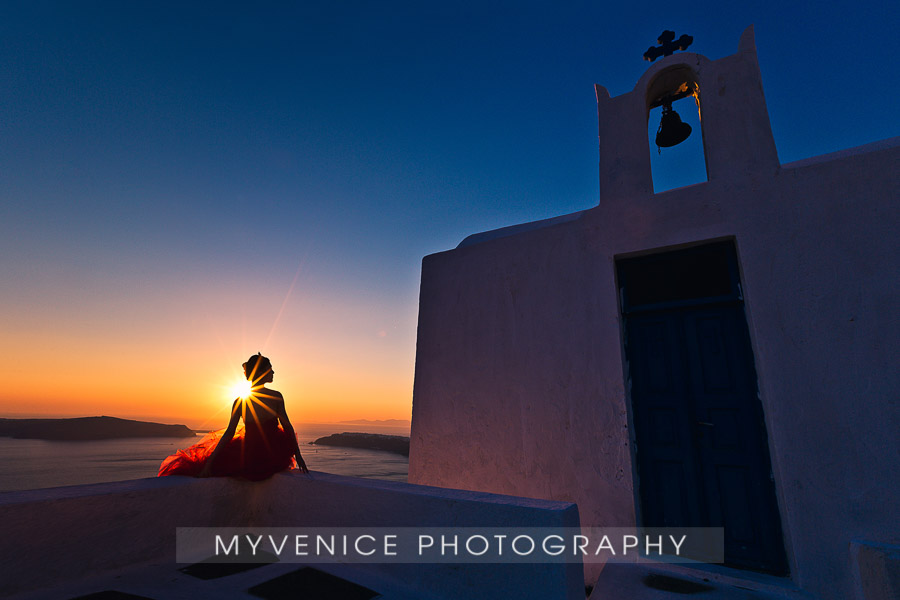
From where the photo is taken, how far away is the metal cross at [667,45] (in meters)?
4.79

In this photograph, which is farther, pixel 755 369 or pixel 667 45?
pixel 667 45

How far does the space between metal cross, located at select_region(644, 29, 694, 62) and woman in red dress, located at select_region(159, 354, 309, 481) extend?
546 centimetres

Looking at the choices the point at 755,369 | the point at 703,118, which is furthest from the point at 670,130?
the point at 755,369

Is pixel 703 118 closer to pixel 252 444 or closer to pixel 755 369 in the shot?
pixel 755 369

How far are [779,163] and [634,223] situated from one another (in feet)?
4.49

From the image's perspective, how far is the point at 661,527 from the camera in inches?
152

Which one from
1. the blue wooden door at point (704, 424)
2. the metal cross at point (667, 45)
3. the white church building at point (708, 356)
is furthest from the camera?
the metal cross at point (667, 45)

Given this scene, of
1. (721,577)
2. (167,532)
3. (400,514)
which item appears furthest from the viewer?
(721,577)

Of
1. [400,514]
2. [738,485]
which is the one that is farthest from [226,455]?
[738,485]

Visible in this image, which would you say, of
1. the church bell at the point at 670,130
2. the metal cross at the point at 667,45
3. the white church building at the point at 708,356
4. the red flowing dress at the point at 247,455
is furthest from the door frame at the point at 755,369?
→ the red flowing dress at the point at 247,455

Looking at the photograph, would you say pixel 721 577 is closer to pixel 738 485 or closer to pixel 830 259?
pixel 738 485

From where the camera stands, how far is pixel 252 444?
3.56 m

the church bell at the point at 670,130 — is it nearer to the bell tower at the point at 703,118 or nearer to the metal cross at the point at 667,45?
the bell tower at the point at 703,118

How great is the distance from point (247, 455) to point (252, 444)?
92 mm
